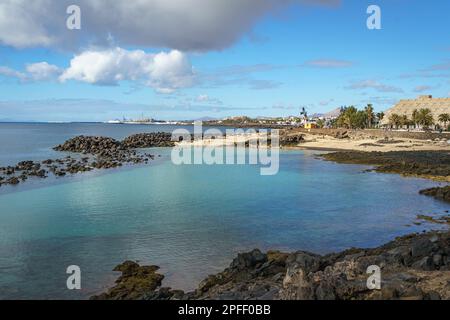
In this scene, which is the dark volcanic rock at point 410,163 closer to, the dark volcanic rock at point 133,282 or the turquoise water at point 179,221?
the turquoise water at point 179,221

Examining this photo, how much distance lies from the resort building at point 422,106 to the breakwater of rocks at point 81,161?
9416 centimetres

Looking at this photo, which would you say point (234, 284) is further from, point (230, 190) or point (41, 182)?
point (41, 182)

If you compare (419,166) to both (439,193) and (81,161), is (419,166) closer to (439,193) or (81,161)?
(439,193)

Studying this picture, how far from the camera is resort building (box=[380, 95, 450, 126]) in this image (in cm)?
13875

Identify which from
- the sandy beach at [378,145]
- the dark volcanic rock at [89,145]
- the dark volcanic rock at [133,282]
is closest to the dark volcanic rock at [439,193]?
the dark volcanic rock at [133,282]

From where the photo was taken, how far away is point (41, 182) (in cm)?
4059

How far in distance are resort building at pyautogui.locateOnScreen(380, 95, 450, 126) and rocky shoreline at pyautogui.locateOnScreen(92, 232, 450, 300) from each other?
134602mm

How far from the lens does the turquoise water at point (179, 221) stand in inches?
654

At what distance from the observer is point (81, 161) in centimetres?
5925

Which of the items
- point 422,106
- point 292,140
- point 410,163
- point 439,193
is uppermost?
point 422,106

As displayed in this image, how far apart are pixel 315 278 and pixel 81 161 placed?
53.3 metres

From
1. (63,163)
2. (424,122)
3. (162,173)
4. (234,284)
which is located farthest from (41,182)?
(424,122)

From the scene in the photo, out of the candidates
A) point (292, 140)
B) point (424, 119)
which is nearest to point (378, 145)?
point (292, 140)
